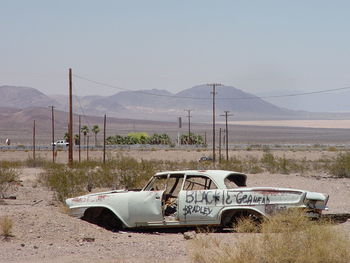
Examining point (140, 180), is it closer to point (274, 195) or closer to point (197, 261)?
point (274, 195)

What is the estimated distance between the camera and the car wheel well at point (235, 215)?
47.5ft

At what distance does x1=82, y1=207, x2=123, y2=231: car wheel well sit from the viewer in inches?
613

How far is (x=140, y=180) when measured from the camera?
23812mm

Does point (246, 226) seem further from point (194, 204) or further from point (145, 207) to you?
point (145, 207)

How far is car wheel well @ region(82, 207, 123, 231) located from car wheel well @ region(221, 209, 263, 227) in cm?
240

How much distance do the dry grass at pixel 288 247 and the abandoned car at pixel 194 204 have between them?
3691mm

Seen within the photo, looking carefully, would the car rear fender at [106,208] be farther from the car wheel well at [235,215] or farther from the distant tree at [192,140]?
the distant tree at [192,140]

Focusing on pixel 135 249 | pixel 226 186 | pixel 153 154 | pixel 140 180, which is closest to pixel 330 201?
pixel 140 180

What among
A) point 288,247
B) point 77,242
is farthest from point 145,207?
point 288,247

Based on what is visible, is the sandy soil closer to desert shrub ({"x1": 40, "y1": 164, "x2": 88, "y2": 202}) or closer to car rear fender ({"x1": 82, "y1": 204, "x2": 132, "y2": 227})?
car rear fender ({"x1": 82, "y1": 204, "x2": 132, "y2": 227})

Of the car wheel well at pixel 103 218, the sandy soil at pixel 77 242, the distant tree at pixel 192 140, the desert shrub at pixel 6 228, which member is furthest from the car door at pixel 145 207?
the distant tree at pixel 192 140

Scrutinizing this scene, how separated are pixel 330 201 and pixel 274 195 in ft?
27.7

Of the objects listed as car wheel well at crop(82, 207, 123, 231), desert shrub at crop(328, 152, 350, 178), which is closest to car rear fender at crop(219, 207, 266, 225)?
car wheel well at crop(82, 207, 123, 231)

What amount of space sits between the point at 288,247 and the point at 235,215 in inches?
196
